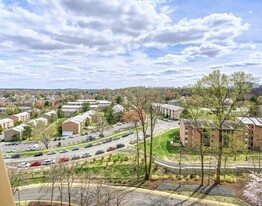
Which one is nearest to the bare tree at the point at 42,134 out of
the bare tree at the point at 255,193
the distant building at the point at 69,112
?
the distant building at the point at 69,112

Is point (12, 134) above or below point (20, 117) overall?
below

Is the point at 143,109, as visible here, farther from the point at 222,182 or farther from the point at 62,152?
the point at 62,152

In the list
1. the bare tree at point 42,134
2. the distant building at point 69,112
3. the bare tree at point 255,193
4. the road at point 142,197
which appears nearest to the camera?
the bare tree at point 255,193

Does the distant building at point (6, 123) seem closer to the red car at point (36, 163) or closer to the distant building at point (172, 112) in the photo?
the red car at point (36, 163)

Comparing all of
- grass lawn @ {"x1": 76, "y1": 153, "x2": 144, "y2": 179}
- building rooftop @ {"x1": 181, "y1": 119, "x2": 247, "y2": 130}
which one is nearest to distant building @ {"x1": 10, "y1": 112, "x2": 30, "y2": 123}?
grass lawn @ {"x1": 76, "y1": 153, "x2": 144, "y2": 179}

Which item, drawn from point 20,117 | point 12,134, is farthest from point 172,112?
point 20,117

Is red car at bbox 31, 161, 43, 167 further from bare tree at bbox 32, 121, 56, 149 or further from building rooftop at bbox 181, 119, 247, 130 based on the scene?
building rooftop at bbox 181, 119, 247, 130

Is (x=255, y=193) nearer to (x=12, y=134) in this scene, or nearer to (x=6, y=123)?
(x=12, y=134)

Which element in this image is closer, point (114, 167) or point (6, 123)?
point (114, 167)

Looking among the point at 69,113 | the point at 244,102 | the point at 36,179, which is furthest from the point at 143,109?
the point at 69,113
